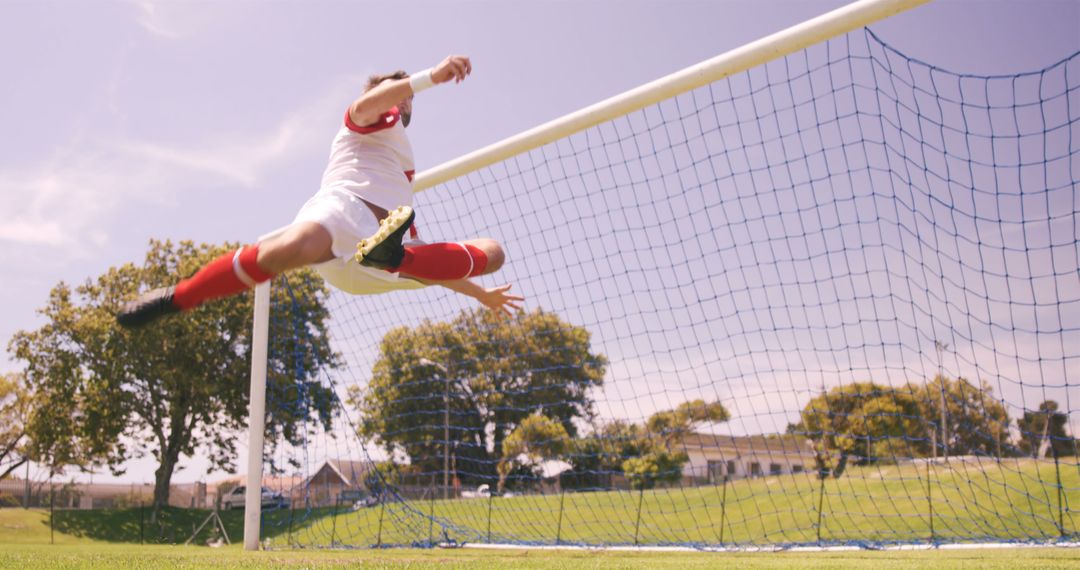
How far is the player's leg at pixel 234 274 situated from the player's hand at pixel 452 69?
97 cm

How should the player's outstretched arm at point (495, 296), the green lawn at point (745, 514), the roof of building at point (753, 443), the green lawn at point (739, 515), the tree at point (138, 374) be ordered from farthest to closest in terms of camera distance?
1. the tree at point (138, 374)
2. the green lawn at point (745, 514)
3. the green lawn at point (739, 515)
4. the roof of building at point (753, 443)
5. the player's outstretched arm at point (495, 296)

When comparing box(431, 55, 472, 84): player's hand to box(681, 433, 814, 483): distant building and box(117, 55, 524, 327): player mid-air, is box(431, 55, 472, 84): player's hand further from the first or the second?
box(681, 433, 814, 483): distant building

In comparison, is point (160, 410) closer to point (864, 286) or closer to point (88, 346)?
point (88, 346)

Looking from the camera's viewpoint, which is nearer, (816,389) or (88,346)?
(816,389)

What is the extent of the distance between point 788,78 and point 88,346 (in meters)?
24.8

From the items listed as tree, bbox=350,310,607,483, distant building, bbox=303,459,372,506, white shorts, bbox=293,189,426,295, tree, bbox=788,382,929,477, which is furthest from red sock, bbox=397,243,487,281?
distant building, bbox=303,459,372,506

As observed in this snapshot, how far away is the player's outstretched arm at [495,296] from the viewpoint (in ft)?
16.2

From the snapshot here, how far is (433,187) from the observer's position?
8812 millimetres

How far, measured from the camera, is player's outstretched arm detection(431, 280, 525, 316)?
4.94m

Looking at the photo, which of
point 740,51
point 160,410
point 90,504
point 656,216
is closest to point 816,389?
point 656,216

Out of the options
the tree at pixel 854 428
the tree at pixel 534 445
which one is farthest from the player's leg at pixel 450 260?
the tree at pixel 534 445

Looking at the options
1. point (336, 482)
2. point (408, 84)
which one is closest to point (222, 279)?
point (408, 84)

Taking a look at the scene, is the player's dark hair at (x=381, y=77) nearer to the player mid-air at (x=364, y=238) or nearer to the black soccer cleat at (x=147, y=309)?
the player mid-air at (x=364, y=238)

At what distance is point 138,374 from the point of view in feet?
83.1
